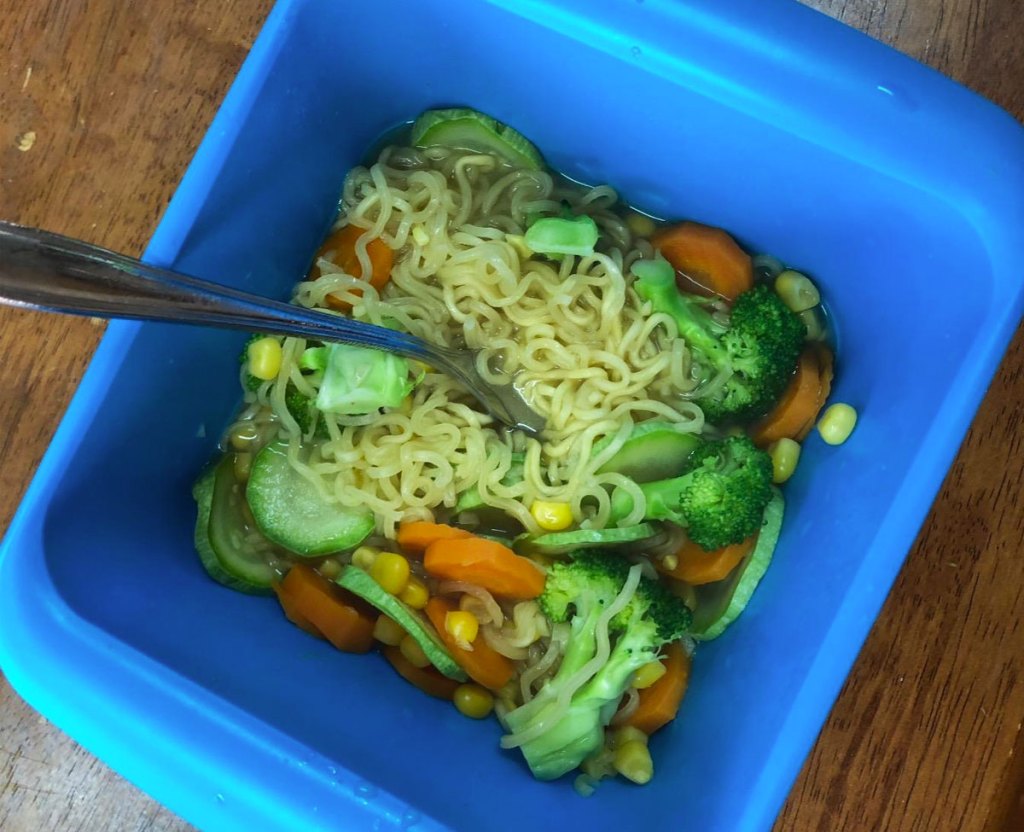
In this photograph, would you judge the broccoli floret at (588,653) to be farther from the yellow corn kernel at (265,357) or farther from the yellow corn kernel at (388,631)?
the yellow corn kernel at (265,357)

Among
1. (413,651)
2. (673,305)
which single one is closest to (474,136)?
(673,305)

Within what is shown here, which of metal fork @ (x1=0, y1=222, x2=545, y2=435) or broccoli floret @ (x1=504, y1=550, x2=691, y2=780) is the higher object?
metal fork @ (x1=0, y1=222, x2=545, y2=435)

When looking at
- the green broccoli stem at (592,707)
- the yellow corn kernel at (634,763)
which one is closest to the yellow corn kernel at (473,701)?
the green broccoli stem at (592,707)

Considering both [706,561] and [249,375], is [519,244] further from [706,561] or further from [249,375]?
[706,561]

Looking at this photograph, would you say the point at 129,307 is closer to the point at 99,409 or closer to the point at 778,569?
the point at 99,409

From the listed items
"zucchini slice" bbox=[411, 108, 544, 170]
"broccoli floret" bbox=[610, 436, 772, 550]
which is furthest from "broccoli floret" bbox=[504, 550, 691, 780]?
"zucchini slice" bbox=[411, 108, 544, 170]

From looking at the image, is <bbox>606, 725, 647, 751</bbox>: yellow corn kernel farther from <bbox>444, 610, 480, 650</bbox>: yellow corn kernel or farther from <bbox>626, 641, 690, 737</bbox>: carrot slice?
<bbox>444, 610, 480, 650</bbox>: yellow corn kernel
